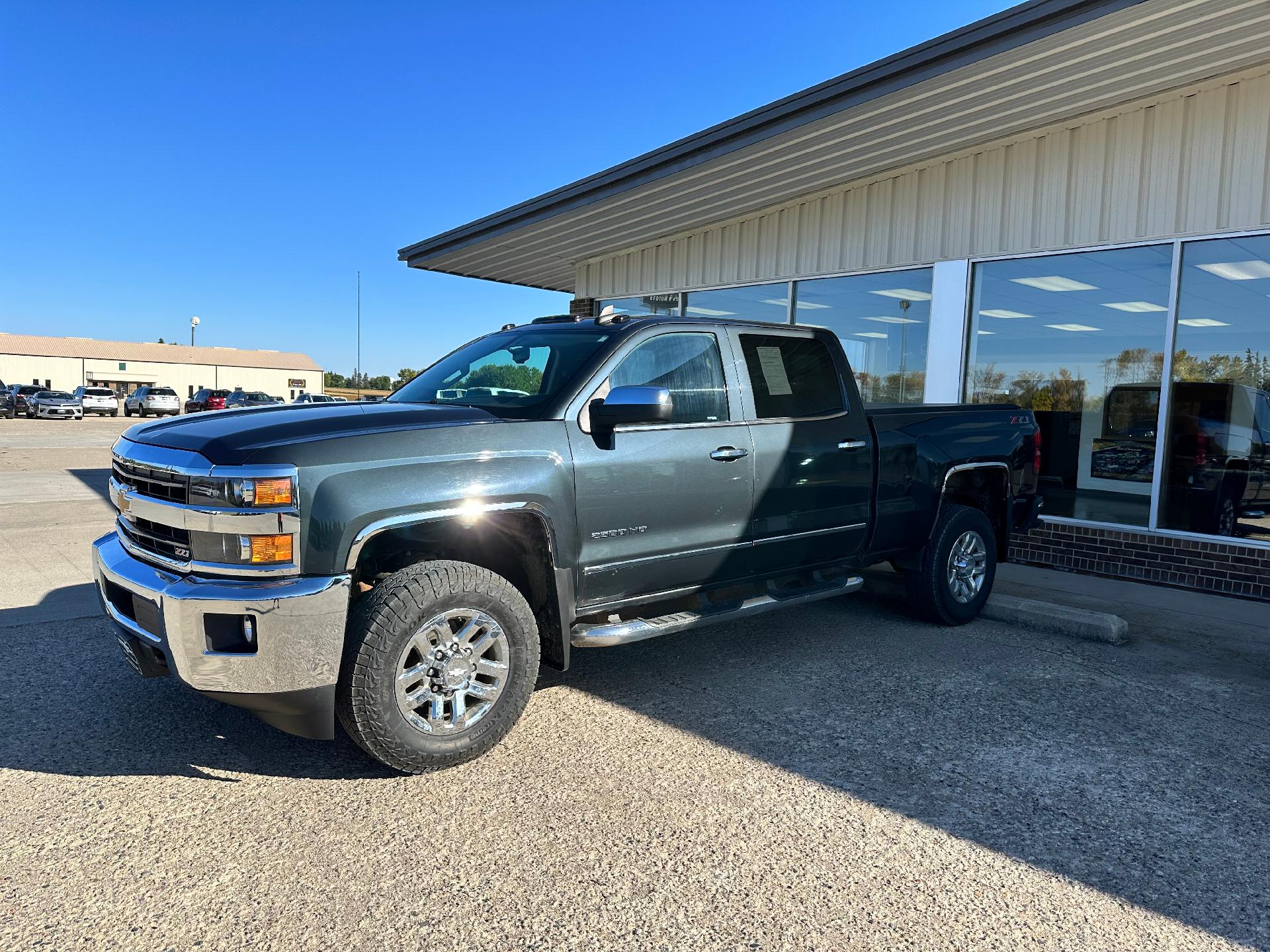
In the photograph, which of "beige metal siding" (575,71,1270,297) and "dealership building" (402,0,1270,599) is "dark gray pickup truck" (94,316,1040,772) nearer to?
"dealership building" (402,0,1270,599)

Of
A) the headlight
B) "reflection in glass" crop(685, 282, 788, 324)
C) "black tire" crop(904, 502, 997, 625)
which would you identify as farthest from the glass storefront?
the headlight

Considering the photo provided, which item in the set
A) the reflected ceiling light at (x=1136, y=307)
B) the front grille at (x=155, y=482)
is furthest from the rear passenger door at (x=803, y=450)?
the reflected ceiling light at (x=1136, y=307)

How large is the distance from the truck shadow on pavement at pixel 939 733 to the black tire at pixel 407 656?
0.25 meters

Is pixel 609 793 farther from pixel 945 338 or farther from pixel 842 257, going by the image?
pixel 842 257

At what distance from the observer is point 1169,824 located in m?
3.20

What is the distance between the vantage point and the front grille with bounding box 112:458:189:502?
3203 millimetres

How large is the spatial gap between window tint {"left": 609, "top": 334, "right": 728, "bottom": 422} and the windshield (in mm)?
221

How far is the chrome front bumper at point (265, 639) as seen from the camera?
3023 millimetres

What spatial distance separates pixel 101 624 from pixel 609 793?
150 inches

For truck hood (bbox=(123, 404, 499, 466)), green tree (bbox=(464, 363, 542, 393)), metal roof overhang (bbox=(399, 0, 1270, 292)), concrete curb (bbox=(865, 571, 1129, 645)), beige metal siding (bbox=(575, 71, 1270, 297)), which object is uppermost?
metal roof overhang (bbox=(399, 0, 1270, 292))

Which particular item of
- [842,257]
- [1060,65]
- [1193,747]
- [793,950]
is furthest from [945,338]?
[793,950]

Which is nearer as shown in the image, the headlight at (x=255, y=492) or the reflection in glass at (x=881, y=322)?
the headlight at (x=255, y=492)

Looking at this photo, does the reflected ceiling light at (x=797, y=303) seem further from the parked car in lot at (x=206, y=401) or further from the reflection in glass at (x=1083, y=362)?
the parked car in lot at (x=206, y=401)

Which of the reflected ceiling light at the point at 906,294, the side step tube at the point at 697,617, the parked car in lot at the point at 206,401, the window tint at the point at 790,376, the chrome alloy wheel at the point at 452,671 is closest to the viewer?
the chrome alloy wheel at the point at 452,671
